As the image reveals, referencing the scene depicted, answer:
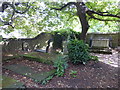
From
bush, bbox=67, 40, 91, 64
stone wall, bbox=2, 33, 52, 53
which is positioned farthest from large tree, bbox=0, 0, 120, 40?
bush, bbox=67, 40, 91, 64

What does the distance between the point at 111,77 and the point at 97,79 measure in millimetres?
494

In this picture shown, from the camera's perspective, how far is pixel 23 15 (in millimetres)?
4863

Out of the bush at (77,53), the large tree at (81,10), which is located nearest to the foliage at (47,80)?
the bush at (77,53)

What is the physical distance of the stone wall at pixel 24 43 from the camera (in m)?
4.19

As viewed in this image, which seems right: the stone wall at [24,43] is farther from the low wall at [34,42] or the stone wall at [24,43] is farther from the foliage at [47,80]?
the foliage at [47,80]

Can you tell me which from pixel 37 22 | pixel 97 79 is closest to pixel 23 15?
pixel 37 22

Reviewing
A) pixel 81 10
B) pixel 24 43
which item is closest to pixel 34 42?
pixel 24 43

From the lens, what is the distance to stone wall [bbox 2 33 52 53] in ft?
13.8

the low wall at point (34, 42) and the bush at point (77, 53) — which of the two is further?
the low wall at point (34, 42)

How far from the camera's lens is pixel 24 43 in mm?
5020

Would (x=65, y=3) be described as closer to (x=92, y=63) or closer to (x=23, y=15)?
(x=23, y=15)

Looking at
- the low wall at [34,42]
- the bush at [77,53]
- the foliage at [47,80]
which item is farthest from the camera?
the low wall at [34,42]

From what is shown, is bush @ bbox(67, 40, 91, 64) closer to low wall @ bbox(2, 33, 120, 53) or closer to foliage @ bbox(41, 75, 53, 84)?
foliage @ bbox(41, 75, 53, 84)

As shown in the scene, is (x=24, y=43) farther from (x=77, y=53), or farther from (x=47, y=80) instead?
(x=47, y=80)
